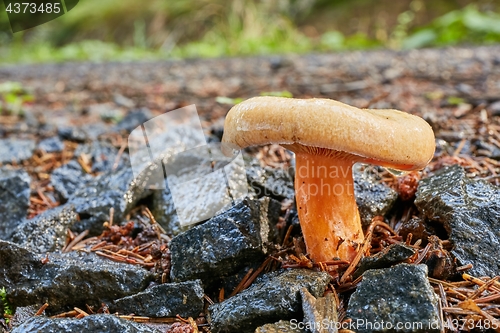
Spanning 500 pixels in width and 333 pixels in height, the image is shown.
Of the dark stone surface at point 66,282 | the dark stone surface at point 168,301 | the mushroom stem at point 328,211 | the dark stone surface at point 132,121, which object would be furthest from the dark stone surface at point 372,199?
the dark stone surface at point 132,121

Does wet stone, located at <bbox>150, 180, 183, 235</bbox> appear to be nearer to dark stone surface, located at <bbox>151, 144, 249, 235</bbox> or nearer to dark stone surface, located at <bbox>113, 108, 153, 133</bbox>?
dark stone surface, located at <bbox>151, 144, 249, 235</bbox>

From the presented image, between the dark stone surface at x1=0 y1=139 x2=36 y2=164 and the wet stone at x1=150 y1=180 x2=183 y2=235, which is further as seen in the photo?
the dark stone surface at x1=0 y1=139 x2=36 y2=164

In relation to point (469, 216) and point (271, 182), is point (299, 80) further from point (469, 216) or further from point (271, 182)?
point (469, 216)

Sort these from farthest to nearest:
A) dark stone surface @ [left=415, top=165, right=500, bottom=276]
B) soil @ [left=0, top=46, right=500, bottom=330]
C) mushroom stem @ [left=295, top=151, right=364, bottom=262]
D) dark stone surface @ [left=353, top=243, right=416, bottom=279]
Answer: soil @ [left=0, top=46, right=500, bottom=330]
mushroom stem @ [left=295, top=151, right=364, bottom=262]
dark stone surface @ [left=415, top=165, right=500, bottom=276]
dark stone surface @ [left=353, top=243, right=416, bottom=279]

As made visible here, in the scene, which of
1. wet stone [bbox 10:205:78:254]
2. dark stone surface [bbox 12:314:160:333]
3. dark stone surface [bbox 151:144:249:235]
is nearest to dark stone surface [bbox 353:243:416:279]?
→ dark stone surface [bbox 151:144:249:235]

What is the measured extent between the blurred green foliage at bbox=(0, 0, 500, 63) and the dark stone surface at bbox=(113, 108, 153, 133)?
6.28 m

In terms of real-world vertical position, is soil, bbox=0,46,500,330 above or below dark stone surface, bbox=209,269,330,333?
above

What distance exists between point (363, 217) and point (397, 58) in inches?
242

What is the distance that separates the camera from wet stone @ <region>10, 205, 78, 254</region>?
2648 millimetres

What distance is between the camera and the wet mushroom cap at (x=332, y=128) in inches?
74.3

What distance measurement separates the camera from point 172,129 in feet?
13.3

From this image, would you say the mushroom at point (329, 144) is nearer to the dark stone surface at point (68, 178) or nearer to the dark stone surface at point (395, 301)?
the dark stone surface at point (395, 301)

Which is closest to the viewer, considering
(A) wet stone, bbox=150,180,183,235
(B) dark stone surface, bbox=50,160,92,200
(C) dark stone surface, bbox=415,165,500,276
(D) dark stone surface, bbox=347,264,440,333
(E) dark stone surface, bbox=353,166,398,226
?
(D) dark stone surface, bbox=347,264,440,333

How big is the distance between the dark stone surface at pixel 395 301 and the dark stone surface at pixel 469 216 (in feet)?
1.51
